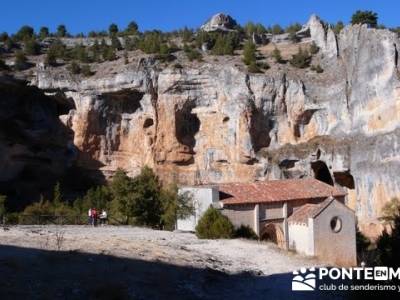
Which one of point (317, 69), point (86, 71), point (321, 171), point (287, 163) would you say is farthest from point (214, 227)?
point (86, 71)

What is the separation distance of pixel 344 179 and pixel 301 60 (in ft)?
41.9

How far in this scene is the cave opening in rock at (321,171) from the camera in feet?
142

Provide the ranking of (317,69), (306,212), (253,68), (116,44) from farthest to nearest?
(116,44)
(317,69)
(253,68)
(306,212)

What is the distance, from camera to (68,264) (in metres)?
14.0

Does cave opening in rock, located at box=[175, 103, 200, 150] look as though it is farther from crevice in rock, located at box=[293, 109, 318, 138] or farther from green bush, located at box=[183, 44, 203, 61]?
crevice in rock, located at box=[293, 109, 318, 138]

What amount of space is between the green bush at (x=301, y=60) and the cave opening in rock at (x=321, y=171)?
9957 mm

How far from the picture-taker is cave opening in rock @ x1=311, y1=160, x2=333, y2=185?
4322cm

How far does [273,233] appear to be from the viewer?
31453 mm

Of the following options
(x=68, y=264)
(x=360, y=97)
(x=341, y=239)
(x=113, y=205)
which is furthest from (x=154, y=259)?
(x=360, y=97)

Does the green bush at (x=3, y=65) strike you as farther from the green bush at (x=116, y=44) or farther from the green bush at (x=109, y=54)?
the green bush at (x=116, y=44)

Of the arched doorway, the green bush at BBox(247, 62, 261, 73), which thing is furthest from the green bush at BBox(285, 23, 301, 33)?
the arched doorway

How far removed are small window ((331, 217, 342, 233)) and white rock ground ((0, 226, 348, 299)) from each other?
8.75 m

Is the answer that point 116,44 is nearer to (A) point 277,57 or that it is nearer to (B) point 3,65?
(B) point 3,65

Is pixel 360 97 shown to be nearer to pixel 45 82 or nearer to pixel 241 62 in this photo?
pixel 241 62
